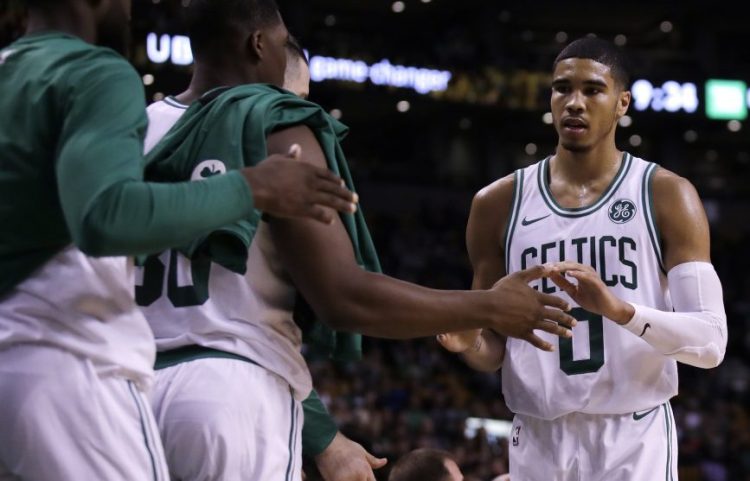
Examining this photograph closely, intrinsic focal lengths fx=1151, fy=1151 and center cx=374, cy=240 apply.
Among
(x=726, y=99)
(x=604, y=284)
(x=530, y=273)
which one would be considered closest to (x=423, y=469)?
(x=604, y=284)

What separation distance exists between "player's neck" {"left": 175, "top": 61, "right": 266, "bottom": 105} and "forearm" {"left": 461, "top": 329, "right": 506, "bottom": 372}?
1.78m

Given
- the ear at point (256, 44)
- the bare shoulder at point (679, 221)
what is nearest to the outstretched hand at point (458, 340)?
the bare shoulder at point (679, 221)

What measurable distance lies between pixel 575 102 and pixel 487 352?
1089 millimetres

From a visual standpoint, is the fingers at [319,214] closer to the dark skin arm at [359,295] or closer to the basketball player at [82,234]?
the basketball player at [82,234]

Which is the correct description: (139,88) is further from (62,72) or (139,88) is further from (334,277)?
(334,277)

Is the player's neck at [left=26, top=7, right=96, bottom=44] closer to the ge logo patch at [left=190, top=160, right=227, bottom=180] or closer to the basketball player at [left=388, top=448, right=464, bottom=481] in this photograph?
the ge logo patch at [left=190, top=160, right=227, bottom=180]

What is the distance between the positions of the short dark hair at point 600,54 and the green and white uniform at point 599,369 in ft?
1.30

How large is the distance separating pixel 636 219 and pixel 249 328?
214cm

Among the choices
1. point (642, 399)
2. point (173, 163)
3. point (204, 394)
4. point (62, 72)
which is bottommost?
point (642, 399)

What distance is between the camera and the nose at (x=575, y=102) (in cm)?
474

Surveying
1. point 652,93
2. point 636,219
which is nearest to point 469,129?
point 652,93

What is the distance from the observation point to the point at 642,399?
4.37 meters

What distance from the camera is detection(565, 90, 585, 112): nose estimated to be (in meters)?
4.74

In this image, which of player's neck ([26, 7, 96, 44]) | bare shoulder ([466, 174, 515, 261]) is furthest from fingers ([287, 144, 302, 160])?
bare shoulder ([466, 174, 515, 261])
